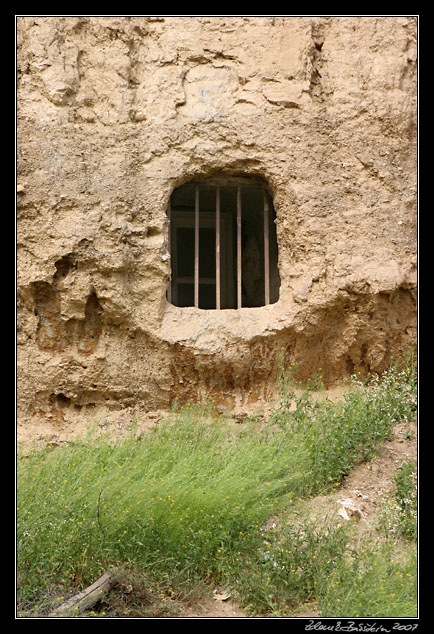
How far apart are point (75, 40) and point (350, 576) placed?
463cm

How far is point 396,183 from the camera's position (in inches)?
234

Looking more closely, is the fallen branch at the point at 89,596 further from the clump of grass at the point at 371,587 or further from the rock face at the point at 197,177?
the rock face at the point at 197,177

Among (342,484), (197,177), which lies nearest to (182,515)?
(342,484)

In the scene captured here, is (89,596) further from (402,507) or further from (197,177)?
(197,177)

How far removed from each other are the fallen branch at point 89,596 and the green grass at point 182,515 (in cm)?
12

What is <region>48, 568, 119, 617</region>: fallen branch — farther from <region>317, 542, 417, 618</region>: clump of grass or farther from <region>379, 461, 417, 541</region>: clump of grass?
<region>379, 461, 417, 541</region>: clump of grass

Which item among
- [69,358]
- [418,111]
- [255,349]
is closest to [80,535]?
[69,358]

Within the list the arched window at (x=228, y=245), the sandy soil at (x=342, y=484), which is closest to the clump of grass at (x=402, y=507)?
the sandy soil at (x=342, y=484)

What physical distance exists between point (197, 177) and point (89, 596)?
3.47 metres

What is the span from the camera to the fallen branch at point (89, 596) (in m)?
3.68

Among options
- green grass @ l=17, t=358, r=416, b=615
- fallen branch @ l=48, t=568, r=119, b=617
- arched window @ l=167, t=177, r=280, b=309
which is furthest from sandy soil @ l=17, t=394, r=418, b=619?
arched window @ l=167, t=177, r=280, b=309

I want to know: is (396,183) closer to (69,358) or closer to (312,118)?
(312,118)

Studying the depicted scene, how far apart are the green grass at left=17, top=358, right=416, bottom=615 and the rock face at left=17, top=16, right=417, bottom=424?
0.88m

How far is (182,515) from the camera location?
4.16 metres
